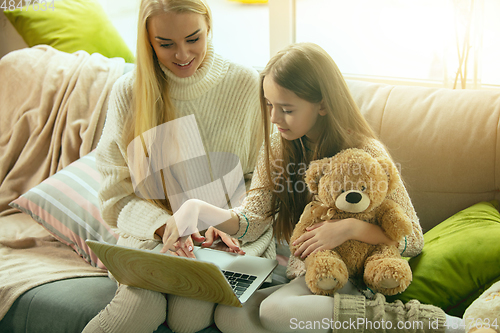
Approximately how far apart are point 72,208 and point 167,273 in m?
0.65

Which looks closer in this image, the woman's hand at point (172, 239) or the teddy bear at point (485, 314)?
the teddy bear at point (485, 314)

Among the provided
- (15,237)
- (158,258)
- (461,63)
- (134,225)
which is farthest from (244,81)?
(15,237)

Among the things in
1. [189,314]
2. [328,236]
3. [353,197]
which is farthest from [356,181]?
[189,314]

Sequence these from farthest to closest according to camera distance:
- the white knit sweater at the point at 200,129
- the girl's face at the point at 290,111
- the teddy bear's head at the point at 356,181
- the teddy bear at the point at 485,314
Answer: the white knit sweater at the point at 200,129 → the girl's face at the point at 290,111 → the teddy bear's head at the point at 356,181 → the teddy bear at the point at 485,314

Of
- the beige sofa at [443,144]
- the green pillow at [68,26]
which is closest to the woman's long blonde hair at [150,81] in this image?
the beige sofa at [443,144]

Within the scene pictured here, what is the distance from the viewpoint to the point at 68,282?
47.3 inches

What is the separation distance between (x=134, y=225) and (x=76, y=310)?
251mm

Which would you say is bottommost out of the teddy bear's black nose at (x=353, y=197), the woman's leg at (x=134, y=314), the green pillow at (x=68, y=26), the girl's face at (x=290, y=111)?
the woman's leg at (x=134, y=314)

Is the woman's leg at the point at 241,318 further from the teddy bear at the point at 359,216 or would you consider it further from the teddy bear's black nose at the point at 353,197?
the teddy bear's black nose at the point at 353,197

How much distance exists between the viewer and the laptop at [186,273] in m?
0.82

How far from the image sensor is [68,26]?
1.92m

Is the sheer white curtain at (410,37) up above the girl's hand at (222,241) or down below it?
above

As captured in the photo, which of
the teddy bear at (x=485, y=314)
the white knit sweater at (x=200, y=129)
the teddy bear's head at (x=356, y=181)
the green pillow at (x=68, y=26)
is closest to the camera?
the teddy bear at (x=485, y=314)

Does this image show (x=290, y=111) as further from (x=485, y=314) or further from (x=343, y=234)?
(x=485, y=314)
